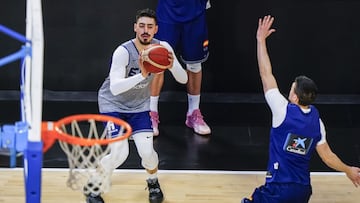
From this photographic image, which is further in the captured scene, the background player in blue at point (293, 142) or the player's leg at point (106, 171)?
the background player in blue at point (293, 142)

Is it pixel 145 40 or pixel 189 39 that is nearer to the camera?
pixel 145 40

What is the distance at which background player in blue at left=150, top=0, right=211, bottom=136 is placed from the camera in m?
5.95

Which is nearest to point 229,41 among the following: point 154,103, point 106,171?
point 154,103

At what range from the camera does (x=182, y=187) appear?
16.9 ft

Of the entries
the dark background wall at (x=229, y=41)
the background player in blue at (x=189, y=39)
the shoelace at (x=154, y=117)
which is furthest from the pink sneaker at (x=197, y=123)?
the dark background wall at (x=229, y=41)

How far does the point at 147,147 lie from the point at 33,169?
165 cm

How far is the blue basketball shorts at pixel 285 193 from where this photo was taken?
14.4ft

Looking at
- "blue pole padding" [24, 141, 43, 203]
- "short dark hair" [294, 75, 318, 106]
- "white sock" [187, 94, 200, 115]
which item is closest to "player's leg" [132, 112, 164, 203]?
"short dark hair" [294, 75, 318, 106]

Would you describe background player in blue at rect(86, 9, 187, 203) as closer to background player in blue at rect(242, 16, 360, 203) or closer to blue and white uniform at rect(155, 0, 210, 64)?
background player in blue at rect(242, 16, 360, 203)

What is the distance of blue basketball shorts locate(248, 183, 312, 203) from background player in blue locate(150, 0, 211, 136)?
1.72 m

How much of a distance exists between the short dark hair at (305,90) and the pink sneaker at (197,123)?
188 centimetres

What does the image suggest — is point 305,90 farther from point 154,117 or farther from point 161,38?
point 154,117

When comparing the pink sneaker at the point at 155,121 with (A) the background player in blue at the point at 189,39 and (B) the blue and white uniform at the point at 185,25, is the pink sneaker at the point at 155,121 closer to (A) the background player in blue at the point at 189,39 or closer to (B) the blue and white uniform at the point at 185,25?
(A) the background player in blue at the point at 189,39

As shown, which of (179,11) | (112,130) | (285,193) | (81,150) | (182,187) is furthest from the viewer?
(179,11)
